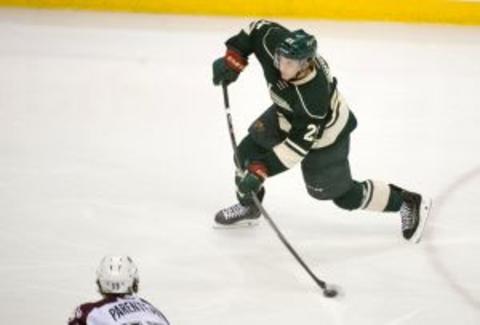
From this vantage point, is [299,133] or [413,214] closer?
[299,133]

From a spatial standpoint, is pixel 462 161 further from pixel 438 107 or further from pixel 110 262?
pixel 110 262

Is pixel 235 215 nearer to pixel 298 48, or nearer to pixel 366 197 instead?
pixel 366 197

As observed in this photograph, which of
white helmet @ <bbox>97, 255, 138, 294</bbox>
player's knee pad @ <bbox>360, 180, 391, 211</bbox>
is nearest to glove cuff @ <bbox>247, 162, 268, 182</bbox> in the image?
player's knee pad @ <bbox>360, 180, 391, 211</bbox>

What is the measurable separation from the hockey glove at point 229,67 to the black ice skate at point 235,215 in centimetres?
54

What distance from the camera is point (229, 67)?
306 cm

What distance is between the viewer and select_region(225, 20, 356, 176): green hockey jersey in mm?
2748

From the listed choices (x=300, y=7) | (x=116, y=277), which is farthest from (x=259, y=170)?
(x=300, y=7)

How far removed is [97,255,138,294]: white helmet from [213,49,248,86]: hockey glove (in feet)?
3.88

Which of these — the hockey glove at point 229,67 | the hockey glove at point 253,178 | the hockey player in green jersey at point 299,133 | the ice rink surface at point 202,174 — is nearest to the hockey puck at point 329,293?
the ice rink surface at point 202,174

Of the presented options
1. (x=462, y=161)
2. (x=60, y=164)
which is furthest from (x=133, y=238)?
(x=462, y=161)

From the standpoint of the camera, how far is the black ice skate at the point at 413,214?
10.8 ft

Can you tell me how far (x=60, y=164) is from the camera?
143 inches

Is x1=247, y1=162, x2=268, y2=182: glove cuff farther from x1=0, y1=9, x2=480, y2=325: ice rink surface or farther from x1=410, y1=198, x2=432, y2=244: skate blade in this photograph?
x1=410, y1=198, x2=432, y2=244: skate blade

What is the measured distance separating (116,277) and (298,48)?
1.01m
